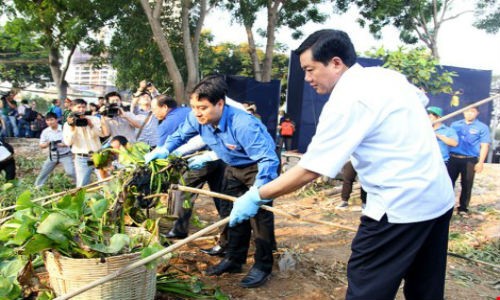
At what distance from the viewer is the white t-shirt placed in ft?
5.70

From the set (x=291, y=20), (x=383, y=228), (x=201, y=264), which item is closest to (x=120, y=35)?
(x=291, y=20)

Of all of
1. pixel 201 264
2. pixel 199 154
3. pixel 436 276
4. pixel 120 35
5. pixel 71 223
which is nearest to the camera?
pixel 436 276

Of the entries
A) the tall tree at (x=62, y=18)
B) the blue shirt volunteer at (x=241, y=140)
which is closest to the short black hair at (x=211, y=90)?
the blue shirt volunteer at (x=241, y=140)

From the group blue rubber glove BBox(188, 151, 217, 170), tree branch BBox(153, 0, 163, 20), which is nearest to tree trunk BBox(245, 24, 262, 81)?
tree branch BBox(153, 0, 163, 20)

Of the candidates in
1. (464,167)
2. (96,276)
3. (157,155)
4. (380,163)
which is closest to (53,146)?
(157,155)

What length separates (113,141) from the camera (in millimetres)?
5078

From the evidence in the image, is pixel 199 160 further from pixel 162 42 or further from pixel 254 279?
pixel 162 42

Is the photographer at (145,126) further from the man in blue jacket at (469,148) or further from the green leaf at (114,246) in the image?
the man in blue jacket at (469,148)

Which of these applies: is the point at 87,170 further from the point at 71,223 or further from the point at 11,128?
the point at 11,128

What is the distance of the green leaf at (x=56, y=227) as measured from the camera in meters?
2.32

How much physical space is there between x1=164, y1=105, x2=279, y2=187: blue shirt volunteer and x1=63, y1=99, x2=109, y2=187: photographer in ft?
7.50

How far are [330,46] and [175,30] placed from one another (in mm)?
11164

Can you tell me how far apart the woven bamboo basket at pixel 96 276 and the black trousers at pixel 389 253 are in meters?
1.28

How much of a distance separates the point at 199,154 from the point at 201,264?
1064 mm
